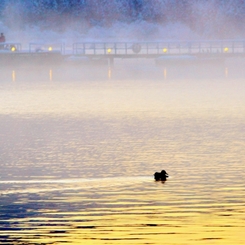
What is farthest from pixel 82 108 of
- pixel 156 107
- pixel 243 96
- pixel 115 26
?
pixel 115 26

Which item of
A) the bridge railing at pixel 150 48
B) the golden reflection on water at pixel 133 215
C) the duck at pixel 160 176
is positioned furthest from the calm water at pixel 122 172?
the bridge railing at pixel 150 48

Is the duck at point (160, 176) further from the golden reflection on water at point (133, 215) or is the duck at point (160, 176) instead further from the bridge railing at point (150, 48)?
the bridge railing at point (150, 48)

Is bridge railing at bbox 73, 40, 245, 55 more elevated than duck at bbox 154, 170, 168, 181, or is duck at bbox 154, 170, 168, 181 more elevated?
bridge railing at bbox 73, 40, 245, 55

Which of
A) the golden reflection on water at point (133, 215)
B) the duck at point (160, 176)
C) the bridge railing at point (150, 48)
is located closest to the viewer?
the golden reflection on water at point (133, 215)

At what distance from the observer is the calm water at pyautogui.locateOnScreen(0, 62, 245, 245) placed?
2261cm

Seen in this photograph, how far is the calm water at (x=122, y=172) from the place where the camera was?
2261 cm

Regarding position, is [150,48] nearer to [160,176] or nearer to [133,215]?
[160,176]

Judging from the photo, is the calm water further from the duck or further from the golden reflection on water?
the duck

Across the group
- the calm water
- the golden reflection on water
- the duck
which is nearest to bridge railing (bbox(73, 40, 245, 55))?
the calm water

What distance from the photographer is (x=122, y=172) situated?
31750mm

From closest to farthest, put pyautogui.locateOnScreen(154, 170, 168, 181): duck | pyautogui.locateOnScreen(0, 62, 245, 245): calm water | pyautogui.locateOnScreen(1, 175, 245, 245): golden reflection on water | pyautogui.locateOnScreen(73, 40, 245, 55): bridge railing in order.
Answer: pyautogui.locateOnScreen(1, 175, 245, 245): golden reflection on water, pyautogui.locateOnScreen(0, 62, 245, 245): calm water, pyautogui.locateOnScreen(154, 170, 168, 181): duck, pyautogui.locateOnScreen(73, 40, 245, 55): bridge railing

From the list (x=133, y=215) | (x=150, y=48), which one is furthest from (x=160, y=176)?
(x=150, y=48)

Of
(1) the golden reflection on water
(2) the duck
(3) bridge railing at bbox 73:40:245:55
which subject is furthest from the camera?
(3) bridge railing at bbox 73:40:245:55

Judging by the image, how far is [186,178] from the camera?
98.8 feet
